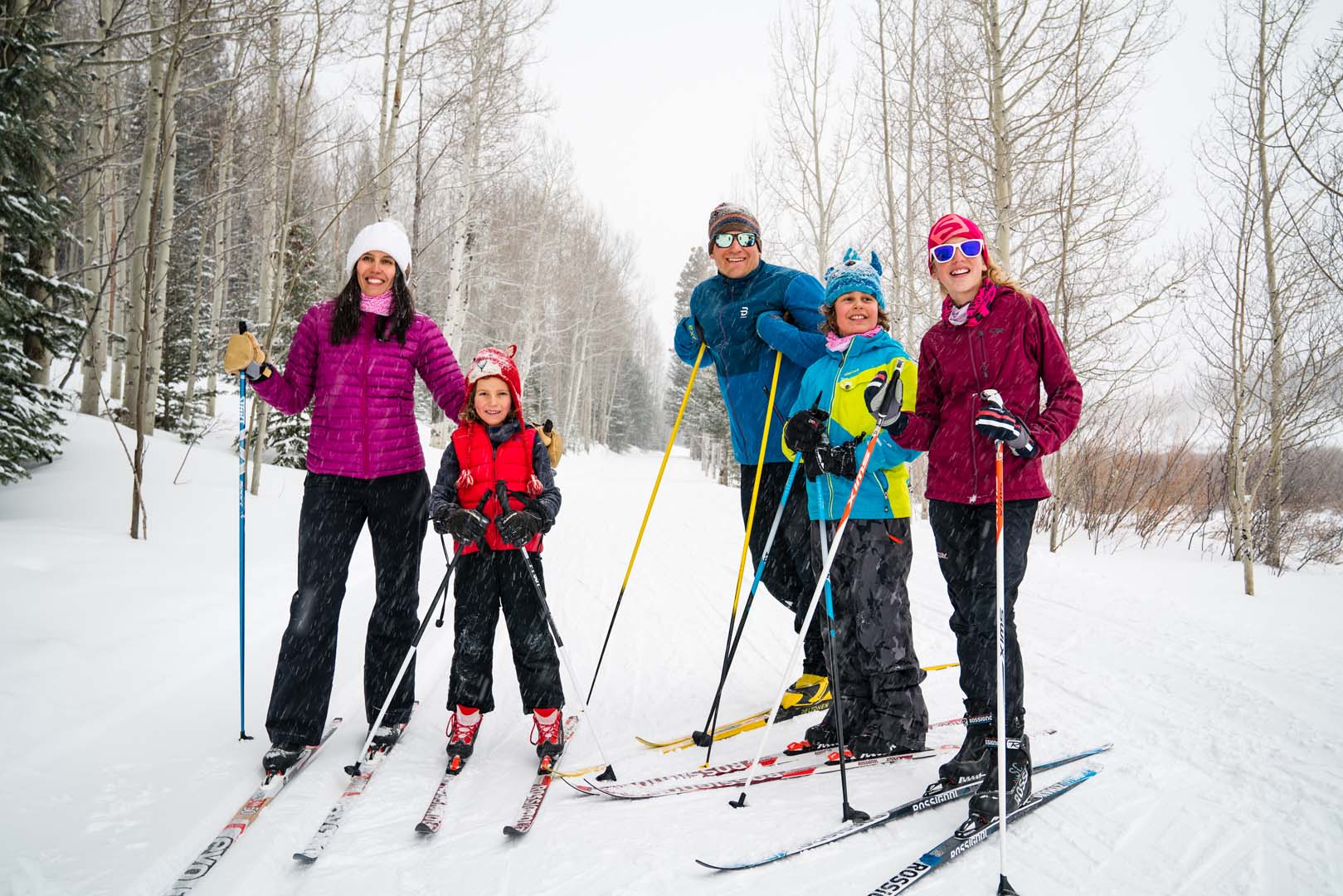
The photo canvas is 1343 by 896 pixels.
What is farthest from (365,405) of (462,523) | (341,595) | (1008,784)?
(1008,784)

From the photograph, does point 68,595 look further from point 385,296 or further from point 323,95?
point 323,95

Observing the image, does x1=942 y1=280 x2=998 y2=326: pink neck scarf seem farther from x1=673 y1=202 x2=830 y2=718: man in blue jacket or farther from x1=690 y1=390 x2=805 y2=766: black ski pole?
x1=673 y1=202 x2=830 y2=718: man in blue jacket

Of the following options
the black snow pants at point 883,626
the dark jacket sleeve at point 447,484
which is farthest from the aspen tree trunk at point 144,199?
the black snow pants at point 883,626

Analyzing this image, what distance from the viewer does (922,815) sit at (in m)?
2.43

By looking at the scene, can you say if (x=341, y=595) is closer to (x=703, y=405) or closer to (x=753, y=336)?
(x=753, y=336)

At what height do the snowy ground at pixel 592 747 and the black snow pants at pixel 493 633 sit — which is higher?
the black snow pants at pixel 493 633

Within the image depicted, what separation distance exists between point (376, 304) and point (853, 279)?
2.19 meters

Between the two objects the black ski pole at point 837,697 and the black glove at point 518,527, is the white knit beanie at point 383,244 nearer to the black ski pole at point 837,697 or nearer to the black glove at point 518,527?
the black glove at point 518,527

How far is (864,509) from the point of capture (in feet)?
9.66

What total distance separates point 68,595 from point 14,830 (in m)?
2.14

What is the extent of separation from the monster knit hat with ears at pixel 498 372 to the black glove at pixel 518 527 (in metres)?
0.51

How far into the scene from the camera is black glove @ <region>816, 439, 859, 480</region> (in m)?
2.83

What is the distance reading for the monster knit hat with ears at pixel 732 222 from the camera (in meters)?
3.39

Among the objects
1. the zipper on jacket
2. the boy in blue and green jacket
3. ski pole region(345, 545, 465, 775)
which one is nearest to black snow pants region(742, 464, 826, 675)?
the boy in blue and green jacket
